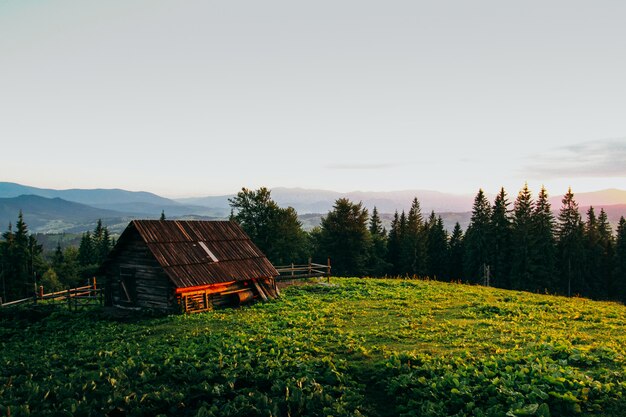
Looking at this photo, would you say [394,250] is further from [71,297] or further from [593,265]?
[71,297]

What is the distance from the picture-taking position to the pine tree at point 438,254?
2798 inches

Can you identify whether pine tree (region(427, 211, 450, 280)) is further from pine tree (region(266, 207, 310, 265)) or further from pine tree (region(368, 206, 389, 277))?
pine tree (region(266, 207, 310, 265))

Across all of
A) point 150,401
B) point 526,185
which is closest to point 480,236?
point 526,185

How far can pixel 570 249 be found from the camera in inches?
2306

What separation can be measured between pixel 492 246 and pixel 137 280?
52031 mm

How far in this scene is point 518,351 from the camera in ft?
45.0

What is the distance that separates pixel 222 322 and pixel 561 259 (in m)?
57.3

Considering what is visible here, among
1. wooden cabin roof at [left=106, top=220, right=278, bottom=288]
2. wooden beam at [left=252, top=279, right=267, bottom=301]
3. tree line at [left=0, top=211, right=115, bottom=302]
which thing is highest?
wooden cabin roof at [left=106, top=220, right=278, bottom=288]

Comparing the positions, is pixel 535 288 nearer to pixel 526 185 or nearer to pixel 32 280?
pixel 526 185

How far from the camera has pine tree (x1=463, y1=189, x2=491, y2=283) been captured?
60.0 m

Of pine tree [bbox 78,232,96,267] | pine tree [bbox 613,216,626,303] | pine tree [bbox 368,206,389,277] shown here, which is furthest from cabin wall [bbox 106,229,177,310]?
pine tree [bbox 78,232,96,267]

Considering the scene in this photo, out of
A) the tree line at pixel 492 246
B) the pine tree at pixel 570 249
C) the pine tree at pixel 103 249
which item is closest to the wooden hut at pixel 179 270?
the tree line at pixel 492 246

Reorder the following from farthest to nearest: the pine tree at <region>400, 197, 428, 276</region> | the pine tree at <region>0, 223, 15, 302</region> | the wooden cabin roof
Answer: the pine tree at <region>400, 197, 428, 276</region>, the pine tree at <region>0, 223, 15, 302</region>, the wooden cabin roof

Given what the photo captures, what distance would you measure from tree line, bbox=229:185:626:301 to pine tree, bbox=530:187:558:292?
0.44 ft
